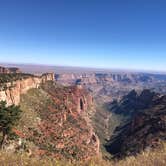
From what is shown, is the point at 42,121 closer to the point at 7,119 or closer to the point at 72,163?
the point at 7,119

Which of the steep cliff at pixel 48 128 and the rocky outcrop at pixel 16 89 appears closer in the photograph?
the steep cliff at pixel 48 128

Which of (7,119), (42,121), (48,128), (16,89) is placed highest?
(7,119)

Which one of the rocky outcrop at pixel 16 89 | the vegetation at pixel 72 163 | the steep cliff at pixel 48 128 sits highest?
the vegetation at pixel 72 163

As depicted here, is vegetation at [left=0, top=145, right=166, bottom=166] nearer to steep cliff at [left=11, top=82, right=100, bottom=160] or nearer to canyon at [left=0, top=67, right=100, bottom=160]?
steep cliff at [left=11, top=82, right=100, bottom=160]

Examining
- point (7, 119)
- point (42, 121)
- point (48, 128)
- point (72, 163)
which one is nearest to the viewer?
point (72, 163)

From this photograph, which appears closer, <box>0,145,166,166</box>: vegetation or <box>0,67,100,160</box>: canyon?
<box>0,145,166,166</box>: vegetation

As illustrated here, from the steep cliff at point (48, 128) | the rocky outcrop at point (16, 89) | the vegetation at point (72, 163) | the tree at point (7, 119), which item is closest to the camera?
the vegetation at point (72, 163)

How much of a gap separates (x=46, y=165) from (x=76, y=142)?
287 ft

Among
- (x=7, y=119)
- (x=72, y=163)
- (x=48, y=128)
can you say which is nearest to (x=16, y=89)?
(x=48, y=128)

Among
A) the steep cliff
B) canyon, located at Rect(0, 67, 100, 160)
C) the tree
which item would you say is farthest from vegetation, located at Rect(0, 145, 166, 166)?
canyon, located at Rect(0, 67, 100, 160)

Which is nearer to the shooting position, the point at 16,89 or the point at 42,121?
the point at 42,121

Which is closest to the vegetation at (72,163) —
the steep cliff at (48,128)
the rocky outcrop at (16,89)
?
the steep cliff at (48,128)

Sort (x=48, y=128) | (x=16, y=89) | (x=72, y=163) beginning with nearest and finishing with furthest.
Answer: (x=72, y=163) → (x=48, y=128) → (x=16, y=89)

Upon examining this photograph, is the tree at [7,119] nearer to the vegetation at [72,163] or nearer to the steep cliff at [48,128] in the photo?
the steep cliff at [48,128]
